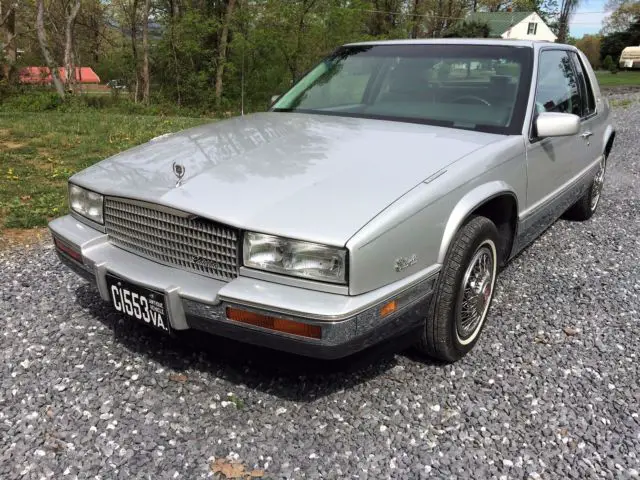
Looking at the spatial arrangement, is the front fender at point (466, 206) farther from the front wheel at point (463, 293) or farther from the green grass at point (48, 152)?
the green grass at point (48, 152)

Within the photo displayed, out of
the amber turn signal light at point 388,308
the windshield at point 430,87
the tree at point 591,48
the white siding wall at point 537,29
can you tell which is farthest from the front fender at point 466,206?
the tree at point 591,48

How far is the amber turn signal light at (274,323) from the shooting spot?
2.07m

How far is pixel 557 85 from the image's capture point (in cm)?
396

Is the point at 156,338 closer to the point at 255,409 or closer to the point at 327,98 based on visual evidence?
the point at 255,409

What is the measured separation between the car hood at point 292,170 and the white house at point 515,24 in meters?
49.8

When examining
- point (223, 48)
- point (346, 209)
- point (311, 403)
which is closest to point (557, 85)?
point (346, 209)

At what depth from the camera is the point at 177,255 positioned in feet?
8.02

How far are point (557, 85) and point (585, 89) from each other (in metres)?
0.92

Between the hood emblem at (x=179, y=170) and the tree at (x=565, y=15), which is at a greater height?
the tree at (x=565, y=15)

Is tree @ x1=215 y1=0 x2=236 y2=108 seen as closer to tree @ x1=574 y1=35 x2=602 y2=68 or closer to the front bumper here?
the front bumper

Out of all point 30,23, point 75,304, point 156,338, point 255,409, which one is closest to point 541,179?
point 255,409

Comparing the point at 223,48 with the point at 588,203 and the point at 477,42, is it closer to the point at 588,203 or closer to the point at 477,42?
the point at 588,203

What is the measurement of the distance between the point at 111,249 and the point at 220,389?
876mm

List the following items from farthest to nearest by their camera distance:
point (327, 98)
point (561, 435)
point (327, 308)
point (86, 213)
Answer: point (327, 98), point (86, 213), point (561, 435), point (327, 308)
